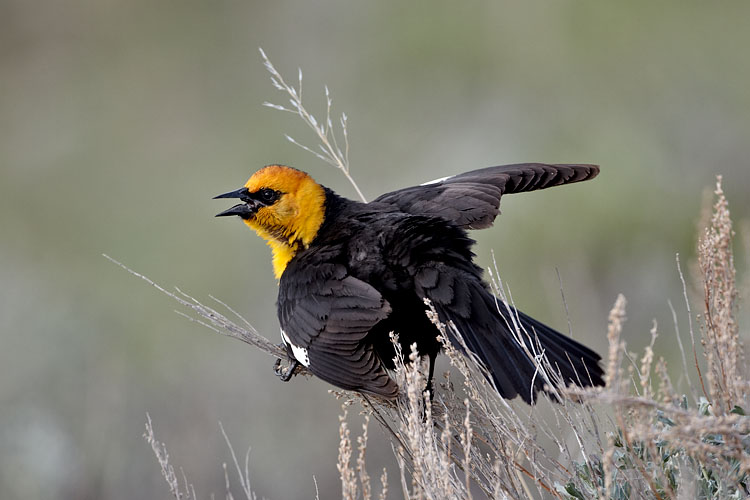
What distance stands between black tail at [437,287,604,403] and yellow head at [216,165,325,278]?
837mm

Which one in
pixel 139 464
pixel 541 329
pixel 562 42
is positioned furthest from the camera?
pixel 562 42

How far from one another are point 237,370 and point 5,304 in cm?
221

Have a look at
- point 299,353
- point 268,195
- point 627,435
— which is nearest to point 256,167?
point 268,195

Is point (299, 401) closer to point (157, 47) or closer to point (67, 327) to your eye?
point (67, 327)

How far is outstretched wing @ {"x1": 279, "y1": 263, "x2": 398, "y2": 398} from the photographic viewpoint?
10.2ft

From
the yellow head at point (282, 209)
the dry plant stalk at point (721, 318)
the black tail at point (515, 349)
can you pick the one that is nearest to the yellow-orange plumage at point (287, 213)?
the yellow head at point (282, 209)

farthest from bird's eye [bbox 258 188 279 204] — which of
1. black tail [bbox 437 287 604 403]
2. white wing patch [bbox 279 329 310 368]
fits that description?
black tail [bbox 437 287 604 403]

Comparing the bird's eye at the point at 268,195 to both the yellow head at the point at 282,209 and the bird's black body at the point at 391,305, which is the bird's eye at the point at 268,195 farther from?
the bird's black body at the point at 391,305

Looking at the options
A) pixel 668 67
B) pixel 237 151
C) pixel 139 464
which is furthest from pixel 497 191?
pixel 237 151

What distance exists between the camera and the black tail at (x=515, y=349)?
2.95m

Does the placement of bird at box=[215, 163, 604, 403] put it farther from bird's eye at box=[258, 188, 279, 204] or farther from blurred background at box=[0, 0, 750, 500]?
blurred background at box=[0, 0, 750, 500]

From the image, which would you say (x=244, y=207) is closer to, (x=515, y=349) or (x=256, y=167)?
(x=515, y=349)

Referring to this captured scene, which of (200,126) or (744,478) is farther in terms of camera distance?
(200,126)

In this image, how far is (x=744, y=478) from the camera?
2.31m
